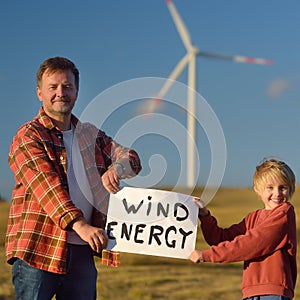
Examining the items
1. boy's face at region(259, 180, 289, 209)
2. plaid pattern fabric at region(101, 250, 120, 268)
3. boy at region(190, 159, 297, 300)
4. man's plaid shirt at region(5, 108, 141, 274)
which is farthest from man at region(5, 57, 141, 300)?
boy's face at region(259, 180, 289, 209)

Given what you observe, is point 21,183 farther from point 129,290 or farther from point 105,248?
point 129,290

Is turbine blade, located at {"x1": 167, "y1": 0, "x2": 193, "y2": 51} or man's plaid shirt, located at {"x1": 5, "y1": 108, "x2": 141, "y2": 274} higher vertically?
turbine blade, located at {"x1": 167, "y1": 0, "x2": 193, "y2": 51}

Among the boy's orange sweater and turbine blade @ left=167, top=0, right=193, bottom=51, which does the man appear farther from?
turbine blade @ left=167, top=0, right=193, bottom=51

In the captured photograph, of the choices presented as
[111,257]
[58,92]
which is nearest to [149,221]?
[111,257]

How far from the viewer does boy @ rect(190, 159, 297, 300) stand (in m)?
4.25

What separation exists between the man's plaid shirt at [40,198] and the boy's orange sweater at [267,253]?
70cm

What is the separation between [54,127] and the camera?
4.34m

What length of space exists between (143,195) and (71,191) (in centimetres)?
37

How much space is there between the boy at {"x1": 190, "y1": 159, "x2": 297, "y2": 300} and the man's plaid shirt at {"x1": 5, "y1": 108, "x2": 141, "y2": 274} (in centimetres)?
67

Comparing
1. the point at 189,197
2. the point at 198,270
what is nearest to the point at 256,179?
the point at 189,197

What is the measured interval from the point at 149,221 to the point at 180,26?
14690 millimetres

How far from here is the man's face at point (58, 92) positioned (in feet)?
14.1

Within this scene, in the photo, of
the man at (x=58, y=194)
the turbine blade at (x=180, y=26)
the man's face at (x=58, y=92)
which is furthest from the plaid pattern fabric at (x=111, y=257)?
the turbine blade at (x=180, y=26)

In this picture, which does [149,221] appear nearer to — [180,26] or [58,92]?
→ [58,92]
